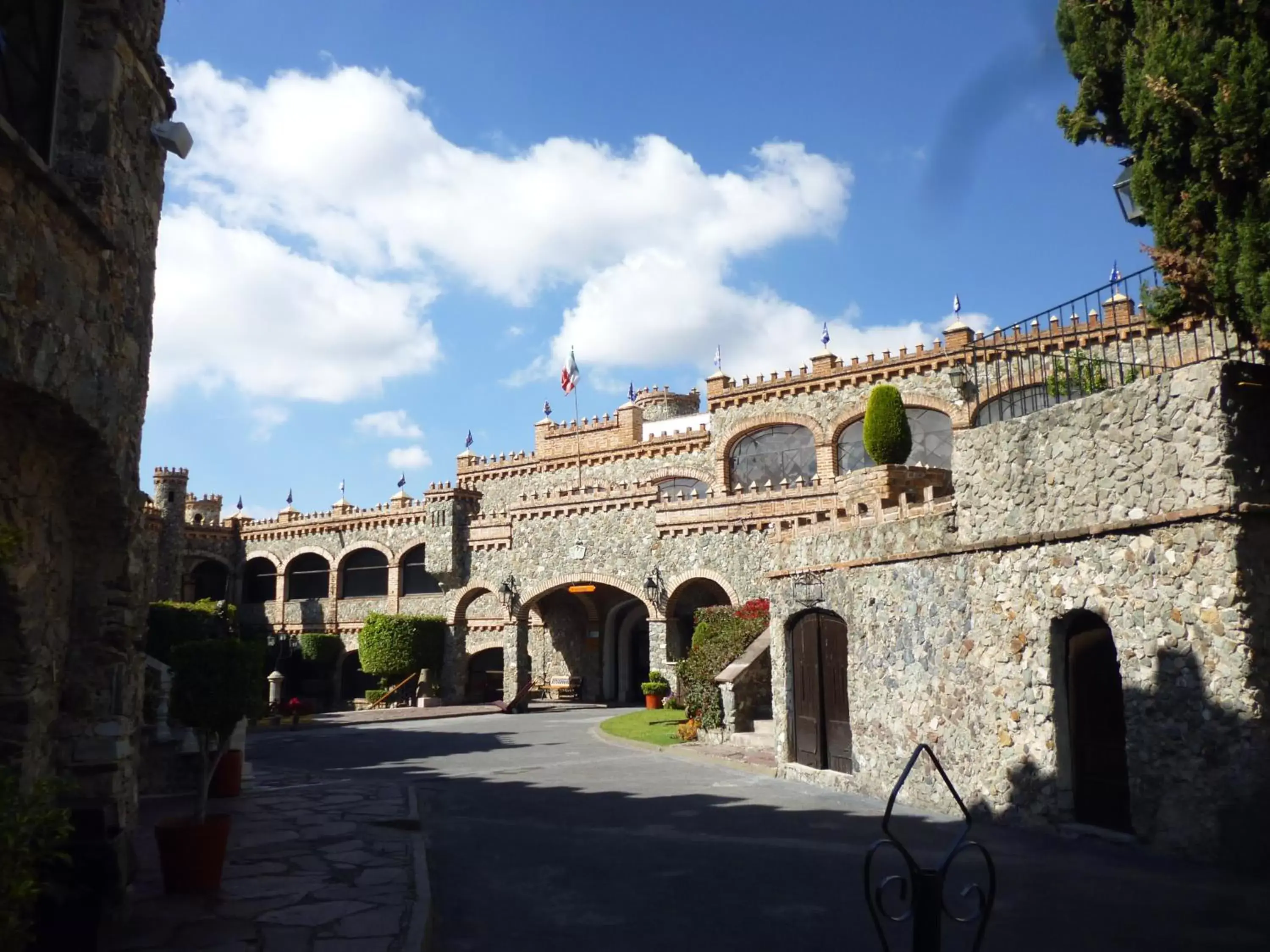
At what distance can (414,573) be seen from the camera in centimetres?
3772

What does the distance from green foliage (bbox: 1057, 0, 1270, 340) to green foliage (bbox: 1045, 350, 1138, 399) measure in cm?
153

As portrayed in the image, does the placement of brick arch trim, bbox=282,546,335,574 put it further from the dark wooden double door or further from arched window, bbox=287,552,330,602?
the dark wooden double door

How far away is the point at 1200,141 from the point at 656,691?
69.7ft

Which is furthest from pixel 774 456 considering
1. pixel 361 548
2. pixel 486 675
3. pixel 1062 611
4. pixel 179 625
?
pixel 1062 611

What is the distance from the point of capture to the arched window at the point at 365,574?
38.6 m

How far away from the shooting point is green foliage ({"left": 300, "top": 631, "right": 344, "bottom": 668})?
3694 cm

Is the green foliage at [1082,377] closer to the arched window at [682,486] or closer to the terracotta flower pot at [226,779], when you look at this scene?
the terracotta flower pot at [226,779]

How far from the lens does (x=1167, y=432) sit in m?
8.74

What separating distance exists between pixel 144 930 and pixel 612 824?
17.0ft

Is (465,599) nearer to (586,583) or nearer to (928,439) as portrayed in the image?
(586,583)

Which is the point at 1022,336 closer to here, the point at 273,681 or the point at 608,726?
the point at 608,726

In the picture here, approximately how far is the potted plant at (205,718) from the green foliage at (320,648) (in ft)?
101

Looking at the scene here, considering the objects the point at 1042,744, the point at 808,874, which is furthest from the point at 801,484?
the point at 808,874

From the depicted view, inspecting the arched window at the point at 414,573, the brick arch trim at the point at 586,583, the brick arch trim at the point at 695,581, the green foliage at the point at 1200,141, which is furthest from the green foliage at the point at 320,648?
the green foliage at the point at 1200,141
